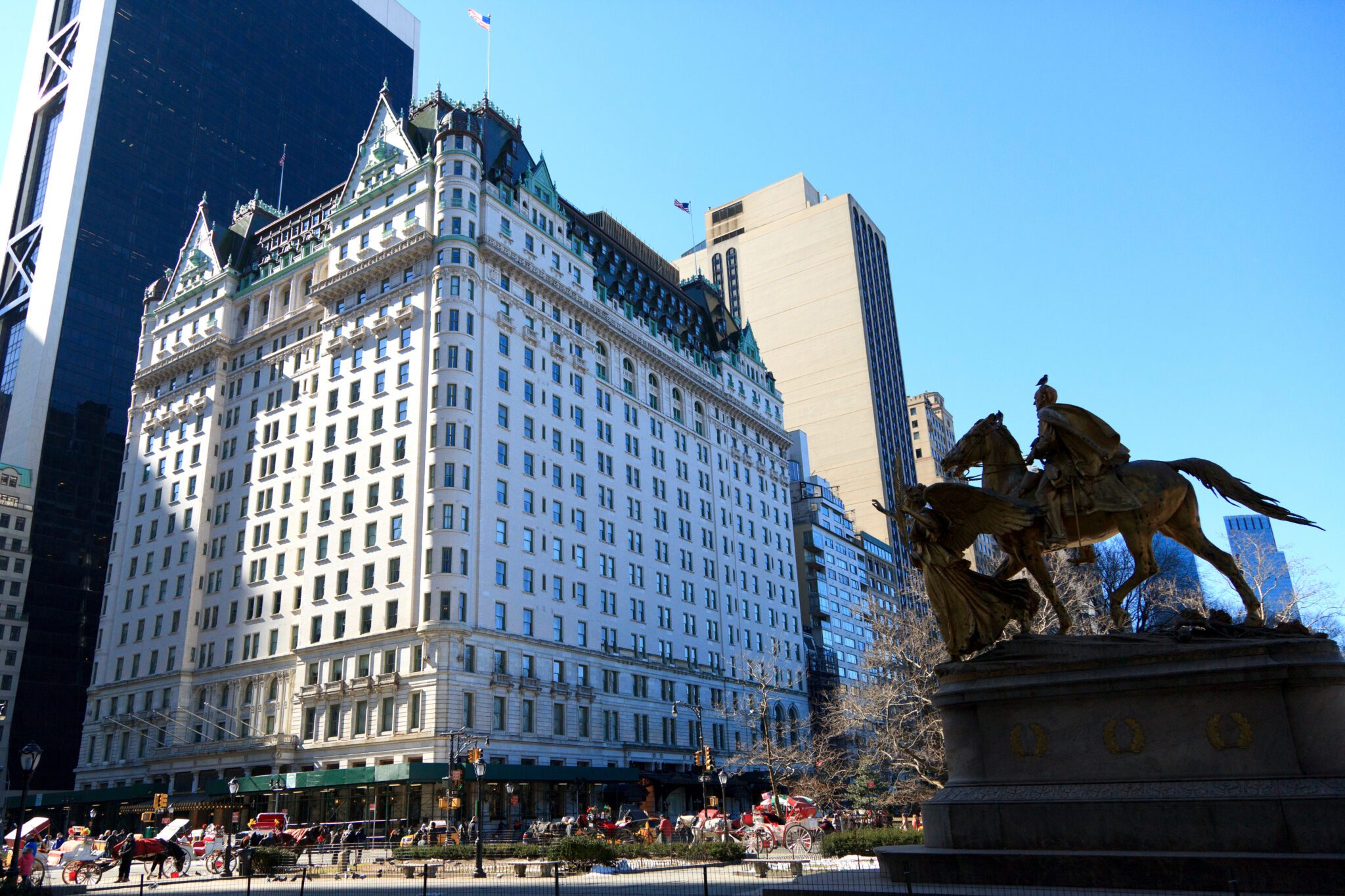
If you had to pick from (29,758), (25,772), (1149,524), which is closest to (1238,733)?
(1149,524)

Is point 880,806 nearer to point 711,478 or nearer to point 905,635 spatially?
point 905,635

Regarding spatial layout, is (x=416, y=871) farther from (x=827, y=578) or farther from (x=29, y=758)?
(x=827, y=578)

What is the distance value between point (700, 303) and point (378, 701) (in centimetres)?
6333

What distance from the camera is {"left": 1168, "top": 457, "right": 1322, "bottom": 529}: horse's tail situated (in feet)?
49.6

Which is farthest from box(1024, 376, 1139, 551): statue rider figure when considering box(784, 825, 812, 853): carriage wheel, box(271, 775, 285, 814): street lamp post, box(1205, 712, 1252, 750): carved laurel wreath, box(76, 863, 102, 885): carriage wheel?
box(271, 775, 285, 814): street lamp post

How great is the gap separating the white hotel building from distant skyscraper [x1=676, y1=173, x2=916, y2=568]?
5639 centimetres

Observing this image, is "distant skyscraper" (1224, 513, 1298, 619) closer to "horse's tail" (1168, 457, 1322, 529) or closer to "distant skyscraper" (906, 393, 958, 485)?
"horse's tail" (1168, 457, 1322, 529)

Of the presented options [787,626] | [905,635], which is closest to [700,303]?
[787,626]

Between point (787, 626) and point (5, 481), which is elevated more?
point (5, 481)

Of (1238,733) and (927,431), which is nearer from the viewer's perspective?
(1238,733)

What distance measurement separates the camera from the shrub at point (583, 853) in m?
29.9

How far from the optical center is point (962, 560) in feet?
55.5

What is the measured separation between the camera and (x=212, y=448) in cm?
8381

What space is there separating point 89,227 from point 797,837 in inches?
5047
